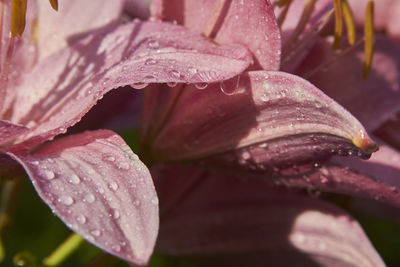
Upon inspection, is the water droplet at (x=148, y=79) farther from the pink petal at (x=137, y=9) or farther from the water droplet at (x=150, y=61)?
the pink petal at (x=137, y=9)

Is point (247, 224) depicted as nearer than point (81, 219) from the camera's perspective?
No

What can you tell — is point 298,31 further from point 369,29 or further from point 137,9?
point 137,9

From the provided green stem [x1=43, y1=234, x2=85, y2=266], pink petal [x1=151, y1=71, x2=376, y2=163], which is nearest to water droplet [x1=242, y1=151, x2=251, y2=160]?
pink petal [x1=151, y1=71, x2=376, y2=163]

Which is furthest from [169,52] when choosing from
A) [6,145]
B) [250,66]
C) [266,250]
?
[266,250]

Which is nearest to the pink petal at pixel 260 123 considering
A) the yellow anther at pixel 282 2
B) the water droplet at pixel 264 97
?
the water droplet at pixel 264 97

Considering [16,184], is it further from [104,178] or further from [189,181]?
[104,178]

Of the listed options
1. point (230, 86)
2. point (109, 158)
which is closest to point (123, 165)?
point (109, 158)
